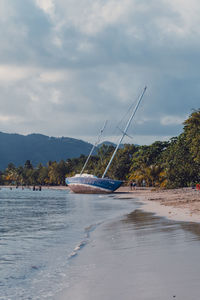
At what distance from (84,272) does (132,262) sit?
3.99 feet

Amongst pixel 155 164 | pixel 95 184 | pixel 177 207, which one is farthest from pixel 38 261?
pixel 155 164

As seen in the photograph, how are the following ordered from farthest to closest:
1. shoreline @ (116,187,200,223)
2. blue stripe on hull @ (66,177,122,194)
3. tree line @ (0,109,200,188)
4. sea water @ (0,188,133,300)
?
blue stripe on hull @ (66,177,122,194) → tree line @ (0,109,200,188) → shoreline @ (116,187,200,223) → sea water @ (0,188,133,300)

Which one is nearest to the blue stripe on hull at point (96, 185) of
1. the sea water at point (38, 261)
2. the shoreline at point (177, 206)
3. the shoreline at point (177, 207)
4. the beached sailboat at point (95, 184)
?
the beached sailboat at point (95, 184)

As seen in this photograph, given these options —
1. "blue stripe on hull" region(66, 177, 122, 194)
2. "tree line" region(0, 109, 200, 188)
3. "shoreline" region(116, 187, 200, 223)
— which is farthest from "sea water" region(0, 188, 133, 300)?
"blue stripe on hull" region(66, 177, 122, 194)

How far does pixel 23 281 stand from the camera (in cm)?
841

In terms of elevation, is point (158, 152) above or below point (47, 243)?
above

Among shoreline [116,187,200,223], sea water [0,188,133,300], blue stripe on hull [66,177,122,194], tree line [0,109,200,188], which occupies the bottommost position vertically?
sea water [0,188,133,300]

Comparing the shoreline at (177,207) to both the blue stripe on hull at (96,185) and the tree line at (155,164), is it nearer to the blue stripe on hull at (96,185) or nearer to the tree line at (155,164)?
the tree line at (155,164)

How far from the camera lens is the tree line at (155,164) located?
6197 centimetres

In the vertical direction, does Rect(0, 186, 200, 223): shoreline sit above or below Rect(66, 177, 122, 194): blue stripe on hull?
below

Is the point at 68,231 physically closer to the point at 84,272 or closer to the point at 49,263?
the point at 49,263

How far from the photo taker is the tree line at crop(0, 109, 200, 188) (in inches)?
2440

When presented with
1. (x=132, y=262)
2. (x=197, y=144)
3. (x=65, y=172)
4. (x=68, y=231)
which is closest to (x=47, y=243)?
(x=68, y=231)

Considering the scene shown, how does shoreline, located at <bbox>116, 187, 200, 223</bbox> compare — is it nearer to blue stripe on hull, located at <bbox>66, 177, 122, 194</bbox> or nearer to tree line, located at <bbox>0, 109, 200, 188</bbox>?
tree line, located at <bbox>0, 109, 200, 188</bbox>
